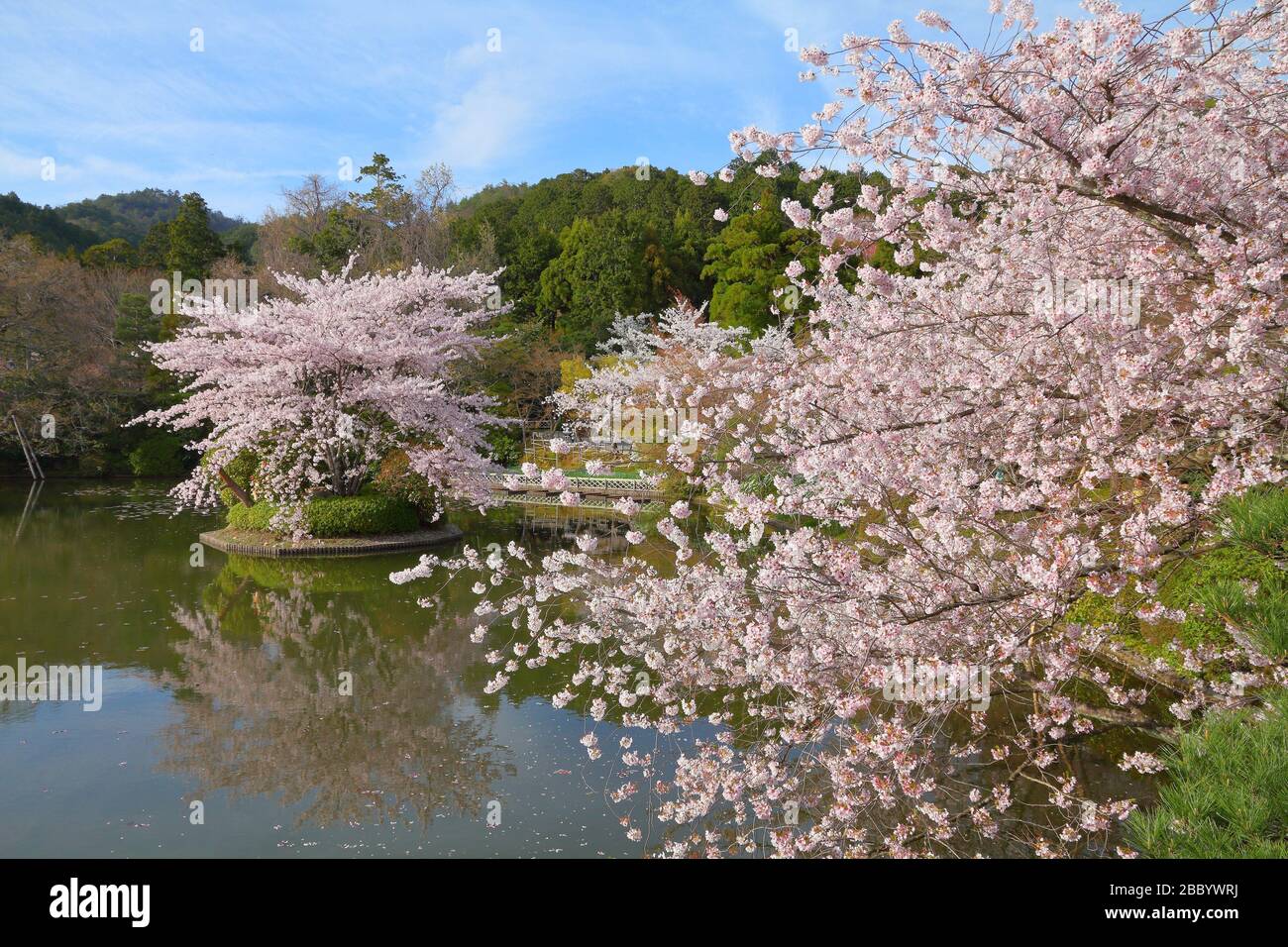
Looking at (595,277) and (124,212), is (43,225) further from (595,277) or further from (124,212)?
(595,277)

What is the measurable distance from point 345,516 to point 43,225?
27699 millimetres

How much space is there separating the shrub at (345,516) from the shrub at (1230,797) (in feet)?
38.0

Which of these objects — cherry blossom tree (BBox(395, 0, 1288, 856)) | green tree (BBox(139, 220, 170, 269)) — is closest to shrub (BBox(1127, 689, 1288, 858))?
cherry blossom tree (BBox(395, 0, 1288, 856))

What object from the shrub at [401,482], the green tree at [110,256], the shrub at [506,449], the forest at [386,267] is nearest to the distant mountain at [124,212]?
the forest at [386,267]

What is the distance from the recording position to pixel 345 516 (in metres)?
12.5

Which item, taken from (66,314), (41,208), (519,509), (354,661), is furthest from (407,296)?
(41,208)

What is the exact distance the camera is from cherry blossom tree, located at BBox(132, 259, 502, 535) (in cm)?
1245

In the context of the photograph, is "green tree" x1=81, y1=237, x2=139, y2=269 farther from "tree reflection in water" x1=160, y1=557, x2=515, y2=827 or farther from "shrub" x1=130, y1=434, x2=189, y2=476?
"tree reflection in water" x1=160, y1=557, x2=515, y2=827

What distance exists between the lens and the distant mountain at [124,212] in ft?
122

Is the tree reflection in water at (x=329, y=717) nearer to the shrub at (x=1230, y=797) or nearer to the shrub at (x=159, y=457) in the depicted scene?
the shrub at (x=1230, y=797)

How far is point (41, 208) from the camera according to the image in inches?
1278

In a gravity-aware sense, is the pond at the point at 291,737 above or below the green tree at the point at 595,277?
below

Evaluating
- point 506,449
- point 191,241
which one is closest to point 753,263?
point 506,449

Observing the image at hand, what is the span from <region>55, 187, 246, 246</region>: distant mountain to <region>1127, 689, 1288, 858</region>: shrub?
38.9 meters
